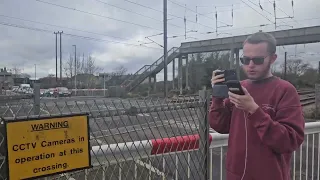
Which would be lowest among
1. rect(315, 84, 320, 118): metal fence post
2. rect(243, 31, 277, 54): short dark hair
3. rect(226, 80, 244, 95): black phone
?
rect(315, 84, 320, 118): metal fence post

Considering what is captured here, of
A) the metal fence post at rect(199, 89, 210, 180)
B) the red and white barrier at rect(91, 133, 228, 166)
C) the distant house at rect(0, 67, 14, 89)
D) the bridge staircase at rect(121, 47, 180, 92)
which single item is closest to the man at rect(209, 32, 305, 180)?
the metal fence post at rect(199, 89, 210, 180)

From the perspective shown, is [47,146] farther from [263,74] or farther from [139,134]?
[263,74]

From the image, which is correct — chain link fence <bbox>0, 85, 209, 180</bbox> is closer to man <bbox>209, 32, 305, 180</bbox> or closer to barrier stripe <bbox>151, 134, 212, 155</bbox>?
barrier stripe <bbox>151, 134, 212, 155</bbox>

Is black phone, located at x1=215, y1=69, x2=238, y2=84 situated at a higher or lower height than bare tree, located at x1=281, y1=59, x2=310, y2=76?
lower

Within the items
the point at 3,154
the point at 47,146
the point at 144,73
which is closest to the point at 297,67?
the point at 144,73

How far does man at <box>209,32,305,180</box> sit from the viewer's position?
1.69m

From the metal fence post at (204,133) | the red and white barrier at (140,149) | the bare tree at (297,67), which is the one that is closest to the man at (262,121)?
the metal fence post at (204,133)

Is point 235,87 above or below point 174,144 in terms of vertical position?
above

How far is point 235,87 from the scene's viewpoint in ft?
5.72

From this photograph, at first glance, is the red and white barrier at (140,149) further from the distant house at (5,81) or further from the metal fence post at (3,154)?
the distant house at (5,81)

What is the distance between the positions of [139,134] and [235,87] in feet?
2.82

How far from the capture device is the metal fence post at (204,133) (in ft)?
7.36

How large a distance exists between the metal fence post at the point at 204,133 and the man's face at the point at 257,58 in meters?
0.46

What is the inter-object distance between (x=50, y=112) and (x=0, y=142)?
29 centimetres
